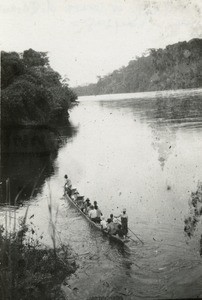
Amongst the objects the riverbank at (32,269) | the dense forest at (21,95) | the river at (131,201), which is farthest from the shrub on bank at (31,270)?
the dense forest at (21,95)

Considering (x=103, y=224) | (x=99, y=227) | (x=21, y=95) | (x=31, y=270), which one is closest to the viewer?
(x=31, y=270)

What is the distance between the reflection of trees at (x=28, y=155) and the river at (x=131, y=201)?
0.25 m

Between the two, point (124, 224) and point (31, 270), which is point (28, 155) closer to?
point (124, 224)

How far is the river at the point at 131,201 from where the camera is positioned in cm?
1692

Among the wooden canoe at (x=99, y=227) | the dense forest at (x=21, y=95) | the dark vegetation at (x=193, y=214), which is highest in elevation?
the dense forest at (x=21, y=95)

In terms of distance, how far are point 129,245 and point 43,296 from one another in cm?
655

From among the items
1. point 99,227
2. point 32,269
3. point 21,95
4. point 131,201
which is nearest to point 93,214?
point 99,227

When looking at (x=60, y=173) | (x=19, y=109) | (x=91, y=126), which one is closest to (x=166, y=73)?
(x=91, y=126)

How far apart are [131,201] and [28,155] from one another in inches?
851

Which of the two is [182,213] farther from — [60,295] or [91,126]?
[91,126]

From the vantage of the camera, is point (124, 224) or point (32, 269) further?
point (124, 224)

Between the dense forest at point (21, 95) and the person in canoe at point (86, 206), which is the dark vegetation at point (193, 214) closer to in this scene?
the person in canoe at point (86, 206)

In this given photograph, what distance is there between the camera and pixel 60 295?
15617 mm

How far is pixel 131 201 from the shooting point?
28.5 metres
